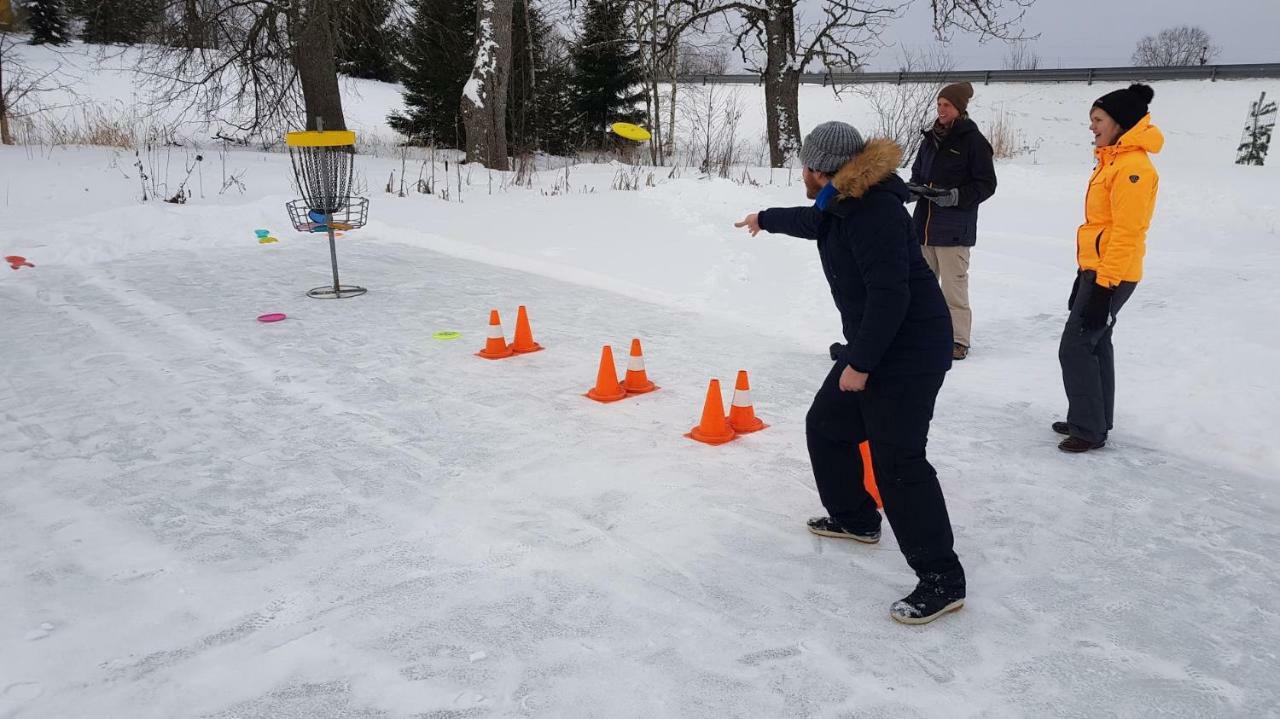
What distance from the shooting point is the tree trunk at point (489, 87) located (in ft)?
50.3

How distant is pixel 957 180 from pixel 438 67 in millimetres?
16698

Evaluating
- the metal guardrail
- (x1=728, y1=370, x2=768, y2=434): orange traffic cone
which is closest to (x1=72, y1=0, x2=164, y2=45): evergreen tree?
(x1=728, y1=370, x2=768, y2=434): orange traffic cone

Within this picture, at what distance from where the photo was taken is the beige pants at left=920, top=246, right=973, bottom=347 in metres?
5.84

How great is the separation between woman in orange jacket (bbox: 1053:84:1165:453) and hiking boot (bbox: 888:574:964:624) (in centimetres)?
194

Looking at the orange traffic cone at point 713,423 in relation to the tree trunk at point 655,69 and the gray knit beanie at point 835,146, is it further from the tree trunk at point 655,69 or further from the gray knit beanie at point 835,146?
the tree trunk at point 655,69

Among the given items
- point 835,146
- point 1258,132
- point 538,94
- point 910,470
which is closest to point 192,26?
point 538,94

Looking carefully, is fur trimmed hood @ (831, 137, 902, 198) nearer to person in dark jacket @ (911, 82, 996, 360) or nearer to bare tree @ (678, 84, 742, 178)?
person in dark jacket @ (911, 82, 996, 360)

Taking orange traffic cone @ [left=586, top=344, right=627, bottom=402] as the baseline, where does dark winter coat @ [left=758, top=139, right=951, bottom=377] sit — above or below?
above

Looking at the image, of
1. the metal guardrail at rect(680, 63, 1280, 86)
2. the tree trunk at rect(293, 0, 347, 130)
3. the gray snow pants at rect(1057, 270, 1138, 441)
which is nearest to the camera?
the gray snow pants at rect(1057, 270, 1138, 441)

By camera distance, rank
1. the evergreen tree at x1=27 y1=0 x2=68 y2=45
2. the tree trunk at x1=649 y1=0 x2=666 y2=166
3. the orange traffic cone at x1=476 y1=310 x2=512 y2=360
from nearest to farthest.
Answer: the orange traffic cone at x1=476 y1=310 x2=512 y2=360 → the tree trunk at x1=649 y1=0 x2=666 y2=166 → the evergreen tree at x1=27 y1=0 x2=68 y2=45

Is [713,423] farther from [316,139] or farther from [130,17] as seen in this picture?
[130,17]

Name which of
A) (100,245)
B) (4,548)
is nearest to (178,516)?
(4,548)

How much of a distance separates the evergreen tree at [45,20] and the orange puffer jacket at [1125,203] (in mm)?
43297

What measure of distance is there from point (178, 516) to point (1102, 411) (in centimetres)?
441
